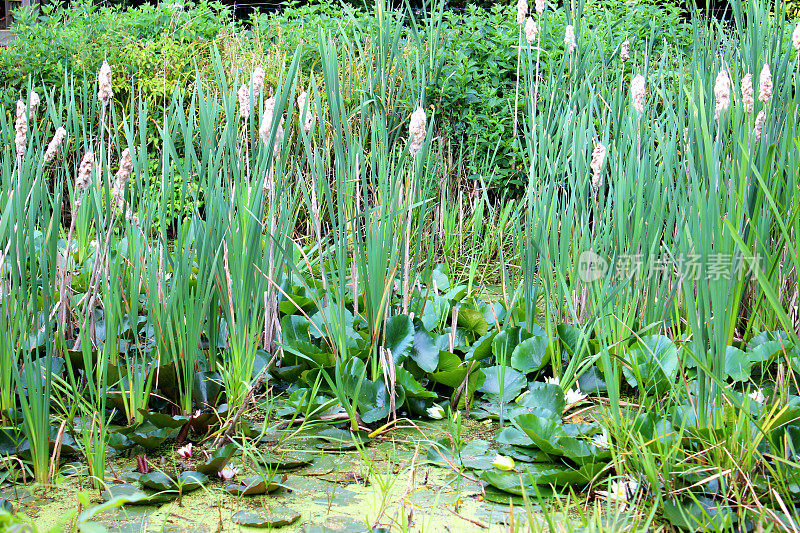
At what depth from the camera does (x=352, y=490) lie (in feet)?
4.58

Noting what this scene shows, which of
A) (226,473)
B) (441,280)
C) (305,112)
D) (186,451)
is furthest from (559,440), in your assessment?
(441,280)

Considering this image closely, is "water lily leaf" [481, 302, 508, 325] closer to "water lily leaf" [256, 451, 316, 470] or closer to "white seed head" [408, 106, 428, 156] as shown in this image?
"white seed head" [408, 106, 428, 156]

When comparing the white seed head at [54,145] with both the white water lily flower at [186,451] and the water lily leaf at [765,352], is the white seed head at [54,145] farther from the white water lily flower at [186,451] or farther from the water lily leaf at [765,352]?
the water lily leaf at [765,352]

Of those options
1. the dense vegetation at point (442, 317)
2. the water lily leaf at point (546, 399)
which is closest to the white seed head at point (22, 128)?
the dense vegetation at point (442, 317)

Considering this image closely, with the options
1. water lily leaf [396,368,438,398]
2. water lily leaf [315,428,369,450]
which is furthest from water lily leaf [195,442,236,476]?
water lily leaf [396,368,438,398]

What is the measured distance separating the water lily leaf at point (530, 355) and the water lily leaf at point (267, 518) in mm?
878

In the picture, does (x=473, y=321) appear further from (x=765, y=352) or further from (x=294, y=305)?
(x=765, y=352)

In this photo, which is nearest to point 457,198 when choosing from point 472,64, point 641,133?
point 472,64

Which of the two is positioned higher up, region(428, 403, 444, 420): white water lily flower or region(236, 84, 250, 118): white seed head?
region(236, 84, 250, 118): white seed head

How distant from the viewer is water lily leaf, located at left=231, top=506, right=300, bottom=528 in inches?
48.9

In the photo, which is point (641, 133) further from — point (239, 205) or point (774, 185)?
point (239, 205)

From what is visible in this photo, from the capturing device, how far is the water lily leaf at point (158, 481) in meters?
1.34

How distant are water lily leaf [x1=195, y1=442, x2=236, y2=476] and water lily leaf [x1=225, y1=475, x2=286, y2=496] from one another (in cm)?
5

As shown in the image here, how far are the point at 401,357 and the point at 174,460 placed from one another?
690mm
